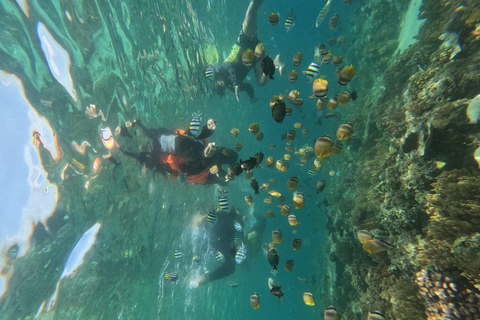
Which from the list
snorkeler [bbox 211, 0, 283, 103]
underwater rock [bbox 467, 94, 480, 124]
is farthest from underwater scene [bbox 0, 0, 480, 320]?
snorkeler [bbox 211, 0, 283, 103]

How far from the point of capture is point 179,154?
9.06 meters

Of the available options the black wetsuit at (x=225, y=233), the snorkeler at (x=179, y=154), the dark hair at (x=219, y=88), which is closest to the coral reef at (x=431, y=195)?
the snorkeler at (x=179, y=154)

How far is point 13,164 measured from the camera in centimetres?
717

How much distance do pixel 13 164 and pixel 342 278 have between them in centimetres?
1651

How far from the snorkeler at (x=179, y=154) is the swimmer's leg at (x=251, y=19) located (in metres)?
7.18

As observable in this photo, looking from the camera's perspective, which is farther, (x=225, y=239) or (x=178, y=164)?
(x=225, y=239)

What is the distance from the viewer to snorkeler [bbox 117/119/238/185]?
859cm

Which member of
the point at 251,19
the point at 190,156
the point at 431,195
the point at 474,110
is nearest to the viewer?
the point at 474,110

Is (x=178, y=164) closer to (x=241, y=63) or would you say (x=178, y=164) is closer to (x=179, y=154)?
(x=179, y=154)

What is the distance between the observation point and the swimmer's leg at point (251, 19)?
36.9 ft

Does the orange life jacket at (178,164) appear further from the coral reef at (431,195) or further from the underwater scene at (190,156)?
the coral reef at (431,195)

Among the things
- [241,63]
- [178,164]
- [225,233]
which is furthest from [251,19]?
[225,233]

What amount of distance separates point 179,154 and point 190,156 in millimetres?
496

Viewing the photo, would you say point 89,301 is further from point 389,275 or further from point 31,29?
point 389,275
